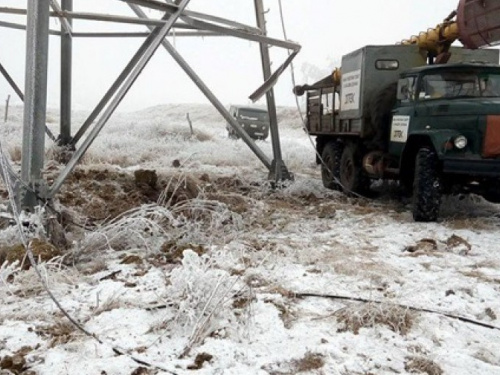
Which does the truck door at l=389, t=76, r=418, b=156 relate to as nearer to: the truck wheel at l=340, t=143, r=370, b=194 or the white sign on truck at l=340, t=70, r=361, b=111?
the white sign on truck at l=340, t=70, r=361, b=111

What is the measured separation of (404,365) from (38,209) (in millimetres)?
3493

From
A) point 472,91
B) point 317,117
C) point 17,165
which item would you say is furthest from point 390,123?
point 17,165

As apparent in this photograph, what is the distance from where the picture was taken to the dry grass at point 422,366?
2.72m

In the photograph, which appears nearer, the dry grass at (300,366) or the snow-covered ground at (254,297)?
the dry grass at (300,366)

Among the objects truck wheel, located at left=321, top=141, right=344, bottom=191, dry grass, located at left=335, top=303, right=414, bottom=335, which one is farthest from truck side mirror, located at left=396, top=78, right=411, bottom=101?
dry grass, located at left=335, top=303, right=414, bottom=335

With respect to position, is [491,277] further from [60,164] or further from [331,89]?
[60,164]

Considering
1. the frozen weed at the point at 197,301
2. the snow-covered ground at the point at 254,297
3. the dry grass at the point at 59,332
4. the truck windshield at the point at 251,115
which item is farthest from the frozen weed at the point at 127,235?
the truck windshield at the point at 251,115

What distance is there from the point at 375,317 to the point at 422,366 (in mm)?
567

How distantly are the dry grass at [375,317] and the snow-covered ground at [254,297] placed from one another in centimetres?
1

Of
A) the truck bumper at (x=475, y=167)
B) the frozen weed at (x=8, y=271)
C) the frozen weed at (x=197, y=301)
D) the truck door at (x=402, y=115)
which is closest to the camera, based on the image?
the frozen weed at (x=197, y=301)

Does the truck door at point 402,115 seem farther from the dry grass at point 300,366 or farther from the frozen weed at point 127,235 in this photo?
the dry grass at point 300,366

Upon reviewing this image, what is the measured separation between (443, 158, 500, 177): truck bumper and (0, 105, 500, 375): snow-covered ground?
693mm

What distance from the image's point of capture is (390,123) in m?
7.88

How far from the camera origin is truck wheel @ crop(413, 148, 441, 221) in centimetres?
636
